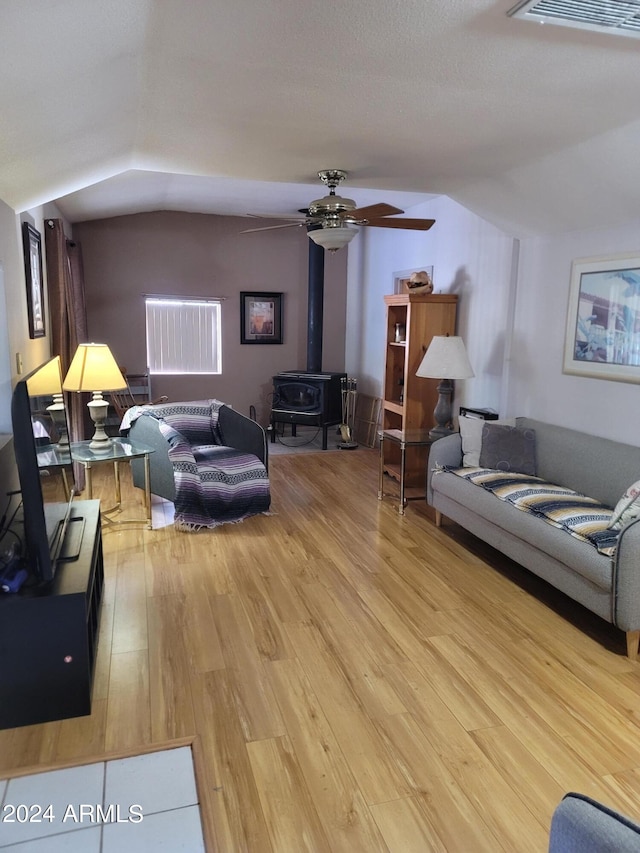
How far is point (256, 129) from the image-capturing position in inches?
111

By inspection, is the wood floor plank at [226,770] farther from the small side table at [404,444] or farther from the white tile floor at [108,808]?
the small side table at [404,444]

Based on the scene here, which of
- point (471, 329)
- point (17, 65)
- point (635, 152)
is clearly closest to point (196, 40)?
point (17, 65)

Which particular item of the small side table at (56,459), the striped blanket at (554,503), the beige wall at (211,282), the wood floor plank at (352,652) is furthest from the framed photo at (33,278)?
the striped blanket at (554,503)

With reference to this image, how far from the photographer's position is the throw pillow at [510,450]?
13.3ft

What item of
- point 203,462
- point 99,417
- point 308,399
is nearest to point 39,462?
point 99,417

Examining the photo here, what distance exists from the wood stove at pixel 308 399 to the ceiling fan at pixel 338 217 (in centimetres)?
302

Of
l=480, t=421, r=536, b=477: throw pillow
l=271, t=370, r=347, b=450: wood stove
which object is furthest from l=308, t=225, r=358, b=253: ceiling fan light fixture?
l=271, t=370, r=347, b=450: wood stove

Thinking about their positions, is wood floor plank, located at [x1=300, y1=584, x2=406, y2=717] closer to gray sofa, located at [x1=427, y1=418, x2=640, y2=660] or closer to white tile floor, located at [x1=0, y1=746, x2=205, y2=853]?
white tile floor, located at [x1=0, y1=746, x2=205, y2=853]

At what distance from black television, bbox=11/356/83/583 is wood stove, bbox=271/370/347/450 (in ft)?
13.0

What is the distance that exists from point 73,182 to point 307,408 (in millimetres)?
3958

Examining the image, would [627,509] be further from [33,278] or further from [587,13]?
[33,278]

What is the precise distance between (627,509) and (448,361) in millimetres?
1938

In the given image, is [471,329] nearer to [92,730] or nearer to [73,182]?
[73,182]

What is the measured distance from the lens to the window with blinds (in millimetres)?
7016
